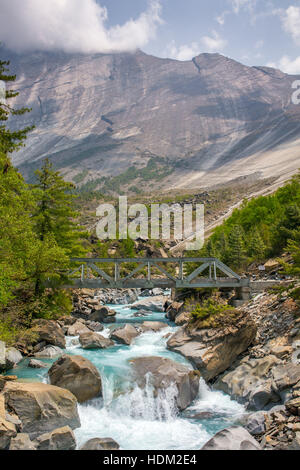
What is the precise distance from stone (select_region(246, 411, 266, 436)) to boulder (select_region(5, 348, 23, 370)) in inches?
459

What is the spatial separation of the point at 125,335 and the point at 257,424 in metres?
13.2

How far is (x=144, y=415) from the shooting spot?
1520 centimetres

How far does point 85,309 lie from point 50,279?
9.19 meters

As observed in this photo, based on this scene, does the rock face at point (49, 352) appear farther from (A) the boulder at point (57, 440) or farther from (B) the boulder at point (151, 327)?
(B) the boulder at point (151, 327)

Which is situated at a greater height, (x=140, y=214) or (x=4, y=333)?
(x=140, y=214)

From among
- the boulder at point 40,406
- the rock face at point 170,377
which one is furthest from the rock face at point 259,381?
the boulder at point 40,406

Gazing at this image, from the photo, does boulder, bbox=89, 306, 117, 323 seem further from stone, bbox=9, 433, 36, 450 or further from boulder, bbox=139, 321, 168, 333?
stone, bbox=9, 433, 36, 450

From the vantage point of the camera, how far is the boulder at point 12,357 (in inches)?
682

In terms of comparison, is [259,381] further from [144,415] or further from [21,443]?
[21,443]

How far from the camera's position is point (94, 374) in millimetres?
15805

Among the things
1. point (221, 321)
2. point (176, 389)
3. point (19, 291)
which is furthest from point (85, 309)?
point (176, 389)

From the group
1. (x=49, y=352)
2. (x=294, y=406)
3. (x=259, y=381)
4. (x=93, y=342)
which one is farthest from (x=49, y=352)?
(x=294, y=406)

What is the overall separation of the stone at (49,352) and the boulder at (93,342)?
1.91 m
